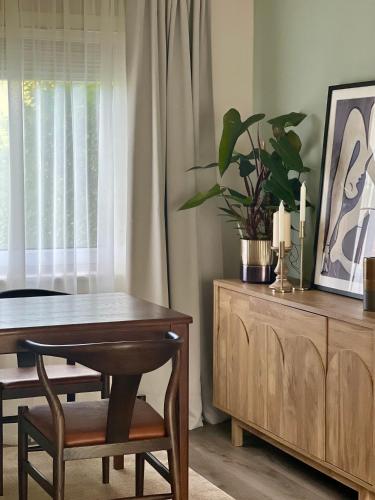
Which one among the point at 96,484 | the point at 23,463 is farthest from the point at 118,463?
the point at 23,463

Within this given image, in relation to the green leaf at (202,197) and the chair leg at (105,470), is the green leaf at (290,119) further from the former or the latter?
the chair leg at (105,470)

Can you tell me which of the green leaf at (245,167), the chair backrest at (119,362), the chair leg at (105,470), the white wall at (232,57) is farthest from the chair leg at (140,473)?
the white wall at (232,57)

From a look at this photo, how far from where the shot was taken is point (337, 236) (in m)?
3.98

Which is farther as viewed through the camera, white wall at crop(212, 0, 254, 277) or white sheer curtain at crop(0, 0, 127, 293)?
white wall at crop(212, 0, 254, 277)

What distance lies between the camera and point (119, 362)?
9.40 feet

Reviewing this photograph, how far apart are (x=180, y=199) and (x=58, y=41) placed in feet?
3.38

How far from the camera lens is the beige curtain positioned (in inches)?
184

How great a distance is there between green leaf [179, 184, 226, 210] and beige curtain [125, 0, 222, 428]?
18 cm

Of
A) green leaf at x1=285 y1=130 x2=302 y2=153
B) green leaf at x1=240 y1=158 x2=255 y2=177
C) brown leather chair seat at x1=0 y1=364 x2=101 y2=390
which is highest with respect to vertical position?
green leaf at x1=285 y1=130 x2=302 y2=153

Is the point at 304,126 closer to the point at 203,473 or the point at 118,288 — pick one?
the point at 118,288

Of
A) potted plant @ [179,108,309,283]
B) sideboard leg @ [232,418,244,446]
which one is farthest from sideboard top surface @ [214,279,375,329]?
sideboard leg @ [232,418,244,446]

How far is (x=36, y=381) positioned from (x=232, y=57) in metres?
2.19

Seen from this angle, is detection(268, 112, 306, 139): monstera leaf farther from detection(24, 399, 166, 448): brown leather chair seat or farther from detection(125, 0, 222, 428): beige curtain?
detection(24, 399, 166, 448): brown leather chair seat

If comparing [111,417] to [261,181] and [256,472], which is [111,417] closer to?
[256,472]
